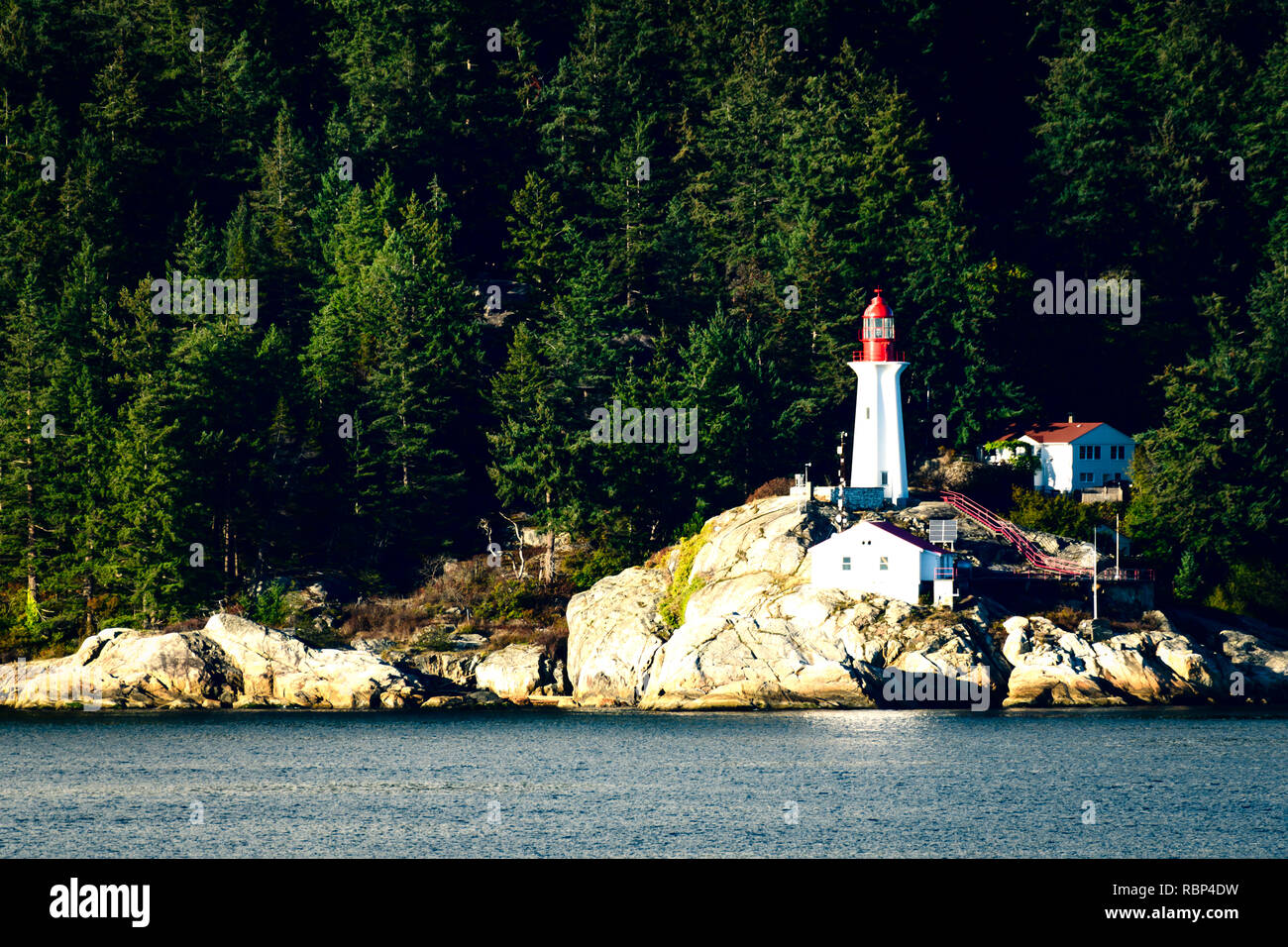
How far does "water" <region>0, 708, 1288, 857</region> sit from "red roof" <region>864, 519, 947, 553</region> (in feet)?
18.7

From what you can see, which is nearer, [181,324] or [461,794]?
[461,794]

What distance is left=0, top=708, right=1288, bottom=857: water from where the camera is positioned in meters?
33.8

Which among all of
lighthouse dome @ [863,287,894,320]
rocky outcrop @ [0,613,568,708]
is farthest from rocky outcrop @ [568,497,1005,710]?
lighthouse dome @ [863,287,894,320]

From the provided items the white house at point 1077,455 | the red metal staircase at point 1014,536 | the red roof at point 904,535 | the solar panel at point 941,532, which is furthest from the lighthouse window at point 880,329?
the red roof at point 904,535

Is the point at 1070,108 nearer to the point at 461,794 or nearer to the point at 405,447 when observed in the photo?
the point at 405,447

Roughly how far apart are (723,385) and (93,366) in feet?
81.8

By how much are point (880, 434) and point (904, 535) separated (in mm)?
7017

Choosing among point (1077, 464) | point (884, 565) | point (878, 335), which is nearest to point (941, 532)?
point (884, 565)

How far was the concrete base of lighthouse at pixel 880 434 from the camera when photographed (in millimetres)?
60844

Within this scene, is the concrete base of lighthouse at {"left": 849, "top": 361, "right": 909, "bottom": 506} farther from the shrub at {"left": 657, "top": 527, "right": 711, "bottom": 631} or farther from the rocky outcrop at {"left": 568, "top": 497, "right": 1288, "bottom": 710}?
the shrub at {"left": 657, "top": 527, "right": 711, "bottom": 631}

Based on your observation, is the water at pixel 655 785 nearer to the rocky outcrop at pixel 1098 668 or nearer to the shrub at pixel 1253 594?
the rocky outcrop at pixel 1098 668

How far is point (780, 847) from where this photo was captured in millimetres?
32938
